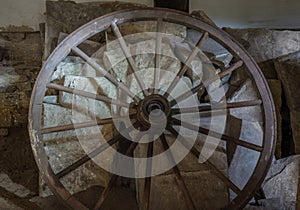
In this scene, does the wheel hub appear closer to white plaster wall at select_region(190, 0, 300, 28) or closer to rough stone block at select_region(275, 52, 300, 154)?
rough stone block at select_region(275, 52, 300, 154)

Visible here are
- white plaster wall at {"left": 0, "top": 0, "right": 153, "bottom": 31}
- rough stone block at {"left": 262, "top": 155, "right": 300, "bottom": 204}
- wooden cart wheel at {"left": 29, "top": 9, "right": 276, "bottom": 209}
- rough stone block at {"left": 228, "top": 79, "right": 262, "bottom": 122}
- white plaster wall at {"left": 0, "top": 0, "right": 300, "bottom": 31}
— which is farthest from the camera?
white plaster wall at {"left": 0, "top": 0, "right": 300, "bottom": 31}

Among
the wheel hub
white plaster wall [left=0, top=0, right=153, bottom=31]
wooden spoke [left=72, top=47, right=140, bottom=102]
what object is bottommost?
the wheel hub

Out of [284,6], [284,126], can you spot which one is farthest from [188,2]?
[284,126]

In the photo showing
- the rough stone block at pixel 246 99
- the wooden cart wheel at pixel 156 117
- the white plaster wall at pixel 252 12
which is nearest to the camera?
the wooden cart wheel at pixel 156 117

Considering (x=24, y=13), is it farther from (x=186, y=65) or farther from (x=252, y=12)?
(x=252, y=12)

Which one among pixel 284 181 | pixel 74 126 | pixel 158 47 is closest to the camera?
pixel 74 126

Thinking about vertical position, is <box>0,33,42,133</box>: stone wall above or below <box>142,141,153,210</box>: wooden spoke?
above

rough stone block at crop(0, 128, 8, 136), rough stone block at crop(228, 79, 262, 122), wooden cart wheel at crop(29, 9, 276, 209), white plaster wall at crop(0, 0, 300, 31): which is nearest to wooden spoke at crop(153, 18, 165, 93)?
wooden cart wheel at crop(29, 9, 276, 209)

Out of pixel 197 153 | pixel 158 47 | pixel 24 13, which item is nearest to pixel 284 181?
pixel 197 153

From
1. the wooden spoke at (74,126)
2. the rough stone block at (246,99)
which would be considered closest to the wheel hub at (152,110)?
the wooden spoke at (74,126)

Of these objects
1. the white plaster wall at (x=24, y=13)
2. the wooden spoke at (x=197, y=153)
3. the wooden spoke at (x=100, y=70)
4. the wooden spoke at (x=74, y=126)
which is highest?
the white plaster wall at (x=24, y=13)

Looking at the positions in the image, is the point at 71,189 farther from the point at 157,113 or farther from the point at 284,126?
the point at 284,126

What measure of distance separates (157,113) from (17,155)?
1.07 meters

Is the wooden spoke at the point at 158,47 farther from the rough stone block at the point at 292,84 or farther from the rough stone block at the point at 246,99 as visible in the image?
the rough stone block at the point at 292,84
